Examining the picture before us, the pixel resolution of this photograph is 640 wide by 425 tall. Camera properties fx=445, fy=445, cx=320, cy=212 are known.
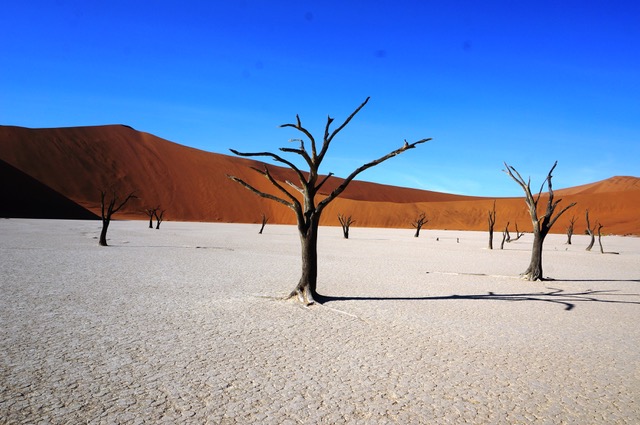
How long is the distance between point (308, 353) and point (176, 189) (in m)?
93.8

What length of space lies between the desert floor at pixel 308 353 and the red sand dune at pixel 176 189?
236ft

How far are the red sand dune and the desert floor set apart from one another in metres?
71.9

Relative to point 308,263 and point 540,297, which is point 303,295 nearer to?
point 308,263

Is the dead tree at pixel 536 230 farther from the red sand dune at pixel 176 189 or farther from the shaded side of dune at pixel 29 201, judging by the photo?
the red sand dune at pixel 176 189

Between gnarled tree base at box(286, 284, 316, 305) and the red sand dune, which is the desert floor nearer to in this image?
gnarled tree base at box(286, 284, 316, 305)

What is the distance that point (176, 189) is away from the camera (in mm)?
94500

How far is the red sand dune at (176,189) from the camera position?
265 ft

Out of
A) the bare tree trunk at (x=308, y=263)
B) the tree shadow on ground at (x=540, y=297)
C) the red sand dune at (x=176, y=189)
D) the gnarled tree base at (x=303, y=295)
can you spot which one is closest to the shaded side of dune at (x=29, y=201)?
the red sand dune at (x=176, y=189)

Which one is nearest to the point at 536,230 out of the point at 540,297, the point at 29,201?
the point at 540,297

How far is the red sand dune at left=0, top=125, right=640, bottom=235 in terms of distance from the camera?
265ft

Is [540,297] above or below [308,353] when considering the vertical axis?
above

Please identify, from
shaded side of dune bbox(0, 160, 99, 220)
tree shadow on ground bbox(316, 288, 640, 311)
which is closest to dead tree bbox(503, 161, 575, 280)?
tree shadow on ground bbox(316, 288, 640, 311)

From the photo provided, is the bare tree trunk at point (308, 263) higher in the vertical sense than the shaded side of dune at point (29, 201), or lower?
lower

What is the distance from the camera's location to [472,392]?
4703mm
